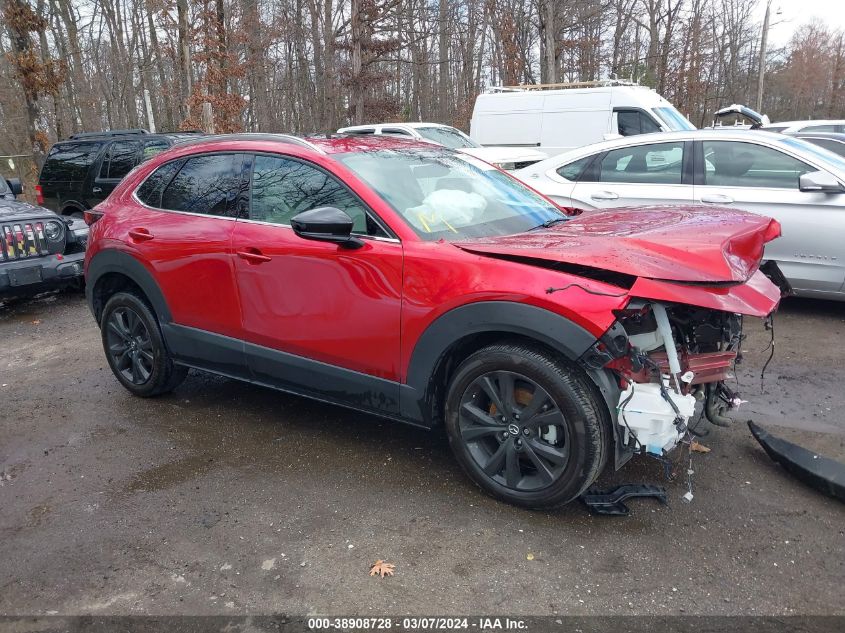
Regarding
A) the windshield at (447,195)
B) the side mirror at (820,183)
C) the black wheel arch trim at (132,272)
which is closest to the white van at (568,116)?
the side mirror at (820,183)

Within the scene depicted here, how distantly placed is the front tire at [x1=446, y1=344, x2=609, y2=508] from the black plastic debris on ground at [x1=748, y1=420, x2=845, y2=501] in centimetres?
120

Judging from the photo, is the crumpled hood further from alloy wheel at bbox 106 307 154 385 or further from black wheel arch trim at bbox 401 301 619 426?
alloy wheel at bbox 106 307 154 385

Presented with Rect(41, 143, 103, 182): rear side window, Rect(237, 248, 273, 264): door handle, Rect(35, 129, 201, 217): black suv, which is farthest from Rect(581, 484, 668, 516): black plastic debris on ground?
Rect(41, 143, 103, 182): rear side window

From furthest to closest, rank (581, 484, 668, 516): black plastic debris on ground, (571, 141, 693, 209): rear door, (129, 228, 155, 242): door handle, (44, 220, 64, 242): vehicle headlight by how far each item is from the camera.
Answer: (44, 220, 64, 242): vehicle headlight, (571, 141, 693, 209): rear door, (129, 228, 155, 242): door handle, (581, 484, 668, 516): black plastic debris on ground

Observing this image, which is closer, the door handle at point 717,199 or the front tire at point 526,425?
the front tire at point 526,425

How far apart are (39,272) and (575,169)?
584 cm

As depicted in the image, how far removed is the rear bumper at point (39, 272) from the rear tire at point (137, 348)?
284 centimetres

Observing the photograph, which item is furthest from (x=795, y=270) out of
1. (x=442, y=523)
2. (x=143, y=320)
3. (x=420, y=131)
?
(x=420, y=131)

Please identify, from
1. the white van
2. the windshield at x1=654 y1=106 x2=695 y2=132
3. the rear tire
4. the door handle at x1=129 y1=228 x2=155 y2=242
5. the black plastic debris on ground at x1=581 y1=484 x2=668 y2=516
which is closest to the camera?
the black plastic debris on ground at x1=581 y1=484 x2=668 y2=516

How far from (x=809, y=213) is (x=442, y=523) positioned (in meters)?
4.48

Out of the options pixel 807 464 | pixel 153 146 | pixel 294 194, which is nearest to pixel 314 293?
pixel 294 194

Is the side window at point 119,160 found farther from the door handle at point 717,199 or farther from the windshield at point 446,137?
the door handle at point 717,199

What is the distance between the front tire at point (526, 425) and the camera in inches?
112

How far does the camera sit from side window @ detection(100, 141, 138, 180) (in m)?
10.3
